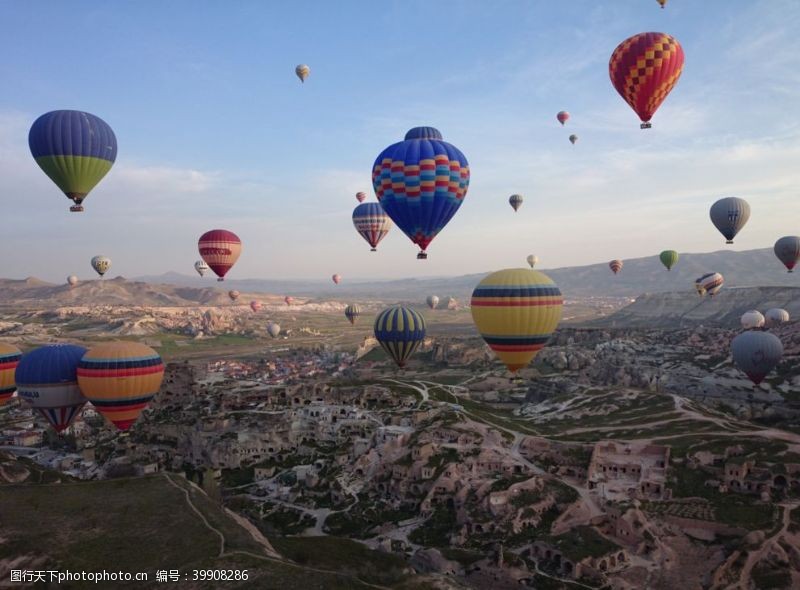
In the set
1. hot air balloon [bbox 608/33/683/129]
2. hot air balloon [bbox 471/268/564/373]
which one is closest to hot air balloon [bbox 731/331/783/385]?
hot air balloon [bbox 608/33/683/129]

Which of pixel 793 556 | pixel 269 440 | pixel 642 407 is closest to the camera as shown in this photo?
pixel 793 556

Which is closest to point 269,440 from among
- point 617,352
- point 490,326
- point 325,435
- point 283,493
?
point 325,435

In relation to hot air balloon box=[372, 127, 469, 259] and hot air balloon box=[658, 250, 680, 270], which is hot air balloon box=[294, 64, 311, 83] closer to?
hot air balloon box=[372, 127, 469, 259]

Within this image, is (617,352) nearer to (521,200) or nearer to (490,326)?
(521,200)

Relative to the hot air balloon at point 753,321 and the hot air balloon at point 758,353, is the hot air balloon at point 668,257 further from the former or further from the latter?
the hot air balloon at point 758,353

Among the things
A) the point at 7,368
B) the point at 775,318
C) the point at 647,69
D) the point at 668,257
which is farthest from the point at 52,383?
the point at 775,318

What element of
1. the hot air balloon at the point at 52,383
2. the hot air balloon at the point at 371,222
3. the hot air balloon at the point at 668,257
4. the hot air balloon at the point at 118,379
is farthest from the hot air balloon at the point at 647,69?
the hot air balloon at the point at 668,257
